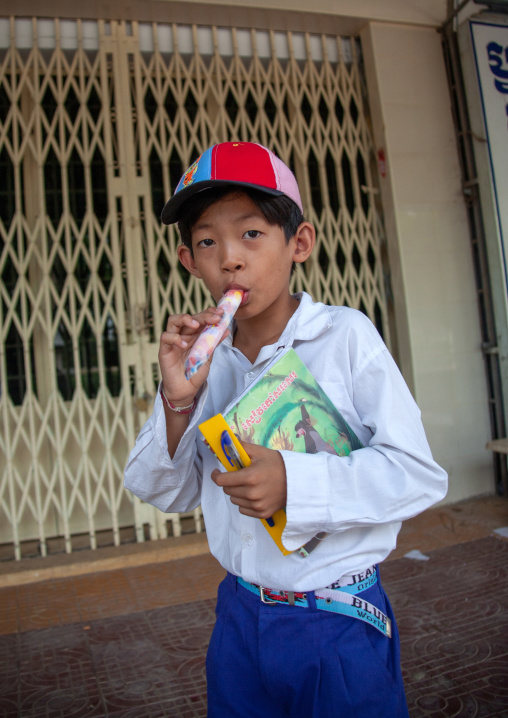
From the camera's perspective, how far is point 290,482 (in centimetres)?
99

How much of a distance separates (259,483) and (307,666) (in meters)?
0.43

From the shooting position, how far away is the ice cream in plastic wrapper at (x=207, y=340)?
1071 millimetres

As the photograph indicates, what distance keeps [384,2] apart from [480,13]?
2.39 ft

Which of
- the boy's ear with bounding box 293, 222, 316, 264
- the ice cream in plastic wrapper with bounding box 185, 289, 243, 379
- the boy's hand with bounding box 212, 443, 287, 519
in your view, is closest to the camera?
the boy's hand with bounding box 212, 443, 287, 519

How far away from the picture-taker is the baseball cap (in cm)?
116

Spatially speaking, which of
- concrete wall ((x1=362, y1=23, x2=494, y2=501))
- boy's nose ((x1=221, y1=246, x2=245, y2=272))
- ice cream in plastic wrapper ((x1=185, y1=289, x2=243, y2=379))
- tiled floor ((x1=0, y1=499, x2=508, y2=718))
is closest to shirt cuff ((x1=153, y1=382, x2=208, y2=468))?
ice cream in plastic wrapper ((x1=185, y1=289, x2=243, y2=379))

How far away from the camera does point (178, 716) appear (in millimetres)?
2156

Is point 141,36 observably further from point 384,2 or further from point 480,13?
point 480,13

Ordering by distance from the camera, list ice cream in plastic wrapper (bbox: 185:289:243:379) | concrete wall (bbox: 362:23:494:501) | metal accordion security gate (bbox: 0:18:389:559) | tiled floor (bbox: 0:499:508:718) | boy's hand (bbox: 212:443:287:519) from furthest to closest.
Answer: concrete wall (bbox: 362:23:494:501) → metal accordion security gate (bbox: 0:18:389:559) → tiled floor (bbox: 0:499:508:718) → ice cream in plastic wrapper (bbox: 185:289:243:379) → boy's hand (bbox: 212:443:287:519)

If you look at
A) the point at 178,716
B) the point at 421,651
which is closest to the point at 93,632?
the point at 178,716

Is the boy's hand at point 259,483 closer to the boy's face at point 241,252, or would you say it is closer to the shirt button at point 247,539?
the shirt button at point 247,539

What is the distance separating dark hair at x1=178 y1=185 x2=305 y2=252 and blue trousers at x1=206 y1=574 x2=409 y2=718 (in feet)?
2.56

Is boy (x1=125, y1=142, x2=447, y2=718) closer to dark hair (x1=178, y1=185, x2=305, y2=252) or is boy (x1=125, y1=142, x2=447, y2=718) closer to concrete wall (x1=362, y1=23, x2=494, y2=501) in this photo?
dark hair (x1=178, y1=185, x2=305, y2=252)

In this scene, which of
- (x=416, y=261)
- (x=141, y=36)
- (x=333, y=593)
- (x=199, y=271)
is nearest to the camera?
(x=333, y=593)
